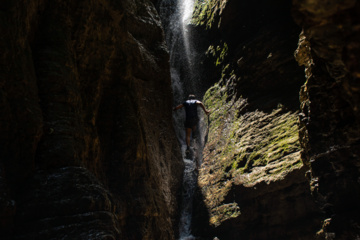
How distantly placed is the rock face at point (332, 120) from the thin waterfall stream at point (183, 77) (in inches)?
220

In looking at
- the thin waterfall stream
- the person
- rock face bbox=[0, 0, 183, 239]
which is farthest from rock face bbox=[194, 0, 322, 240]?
rock face bbox=[0, 0, 183, 239]

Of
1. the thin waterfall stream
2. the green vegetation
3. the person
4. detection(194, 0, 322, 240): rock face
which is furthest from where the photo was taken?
the green vegetation

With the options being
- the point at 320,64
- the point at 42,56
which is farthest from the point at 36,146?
the point at 320,64

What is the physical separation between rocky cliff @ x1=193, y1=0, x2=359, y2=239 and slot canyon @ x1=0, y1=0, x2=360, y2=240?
0.09 ft

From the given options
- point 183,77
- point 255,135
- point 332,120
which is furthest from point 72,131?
point 183,77

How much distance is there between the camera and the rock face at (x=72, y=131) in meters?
3.36

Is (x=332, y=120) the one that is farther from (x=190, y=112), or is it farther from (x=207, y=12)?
(x=207, y=12)

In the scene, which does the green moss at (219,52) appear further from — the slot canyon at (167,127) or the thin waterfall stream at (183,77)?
the thin waterfall stream at (183,77)

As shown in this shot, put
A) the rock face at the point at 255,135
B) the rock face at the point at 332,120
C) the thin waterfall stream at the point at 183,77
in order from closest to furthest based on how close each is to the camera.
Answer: the rock face at the point at 332,120 → the rock face at the point at 255,135 → the thin waterfall stream at the point at 183,77

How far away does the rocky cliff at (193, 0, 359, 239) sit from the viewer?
328 centimetres

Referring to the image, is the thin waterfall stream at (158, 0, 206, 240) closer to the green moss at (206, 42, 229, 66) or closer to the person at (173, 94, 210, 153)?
the person at (173, 94, 210, 153)

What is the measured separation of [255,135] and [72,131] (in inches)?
255

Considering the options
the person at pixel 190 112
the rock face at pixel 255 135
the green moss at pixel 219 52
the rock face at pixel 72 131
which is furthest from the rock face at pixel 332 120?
the green moss at pixel 219 52

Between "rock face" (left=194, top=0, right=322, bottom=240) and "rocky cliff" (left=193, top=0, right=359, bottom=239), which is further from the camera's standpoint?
"rock face" (left=194, top=0, right=322, bottom=240)
